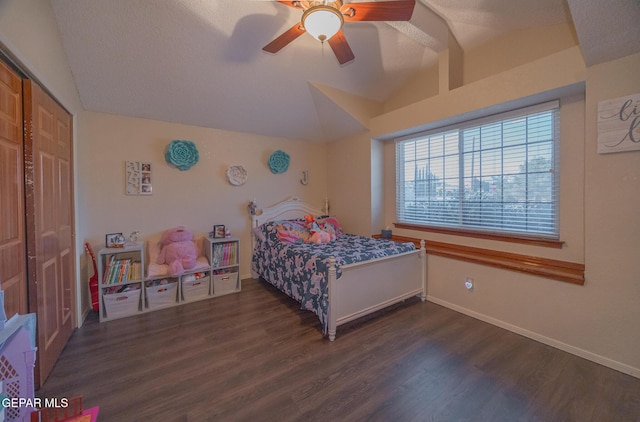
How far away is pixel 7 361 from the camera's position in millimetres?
920

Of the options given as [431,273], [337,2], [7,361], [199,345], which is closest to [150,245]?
[199,345]

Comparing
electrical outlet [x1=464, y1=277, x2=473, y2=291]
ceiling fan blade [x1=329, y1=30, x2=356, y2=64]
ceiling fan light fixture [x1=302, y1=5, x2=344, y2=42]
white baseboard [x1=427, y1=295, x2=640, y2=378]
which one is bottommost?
white baseboard [x1=427, y1=295, x2=640, y2=378]

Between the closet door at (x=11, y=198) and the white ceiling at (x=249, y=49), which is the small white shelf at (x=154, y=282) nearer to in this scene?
the closet door at (x=11, y=198)

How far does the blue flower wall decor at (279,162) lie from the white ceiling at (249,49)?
1.61 feet

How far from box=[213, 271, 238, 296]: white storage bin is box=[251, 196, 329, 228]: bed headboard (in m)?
0.81

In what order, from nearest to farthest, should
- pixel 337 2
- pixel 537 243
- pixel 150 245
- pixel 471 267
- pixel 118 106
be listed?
1. pixel 337 2
2. pixel 537 243
3. pixel 471 267
4. pixel 118 106
5. pixel 150 245

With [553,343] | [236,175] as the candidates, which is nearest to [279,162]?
[236,175]

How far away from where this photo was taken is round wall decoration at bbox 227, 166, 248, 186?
357 cm

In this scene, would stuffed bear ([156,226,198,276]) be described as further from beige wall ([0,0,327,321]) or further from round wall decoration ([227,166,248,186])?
round wall decoration ([227,166,248,186])

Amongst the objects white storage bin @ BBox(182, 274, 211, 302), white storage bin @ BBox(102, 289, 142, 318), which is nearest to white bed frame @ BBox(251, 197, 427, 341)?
white storage bin @ BBox(182, 274, 211, 302)

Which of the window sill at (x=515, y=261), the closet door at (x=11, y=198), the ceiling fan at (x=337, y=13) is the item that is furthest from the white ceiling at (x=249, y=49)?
the window sill at (x=515, y=261)

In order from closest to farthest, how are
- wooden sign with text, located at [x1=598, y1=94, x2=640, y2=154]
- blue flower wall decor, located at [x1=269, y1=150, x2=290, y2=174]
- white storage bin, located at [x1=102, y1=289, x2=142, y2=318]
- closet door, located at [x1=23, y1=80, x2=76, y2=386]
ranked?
closet door, located at [x1=23, y1=80, x2=76, y2=386] < wooden sign with text, located at [x1=598, y1=94, x2=640, y2=154] < white storage bin, located at [x1=102, y1=289, x2=142, y2=318] < blue flower wall decor, located at [x1=269, y1=150, x2=290, y2=174]

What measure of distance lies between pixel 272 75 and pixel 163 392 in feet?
10.1

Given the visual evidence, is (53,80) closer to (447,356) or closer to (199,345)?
(199,345)
